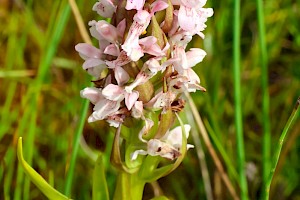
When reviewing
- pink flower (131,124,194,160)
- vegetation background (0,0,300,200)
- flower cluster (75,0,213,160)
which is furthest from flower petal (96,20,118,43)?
vegetation background (0,0,300,200)

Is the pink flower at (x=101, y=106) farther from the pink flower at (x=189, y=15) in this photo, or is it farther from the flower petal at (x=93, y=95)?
the pink flower at (x=189, y=15)

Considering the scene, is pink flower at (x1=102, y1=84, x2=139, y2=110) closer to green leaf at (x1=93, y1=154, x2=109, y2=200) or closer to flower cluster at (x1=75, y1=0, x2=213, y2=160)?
flower cluster at (x1=75, y1=0, x2=213, y2=160)

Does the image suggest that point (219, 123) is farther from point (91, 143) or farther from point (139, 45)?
point (139, 45)

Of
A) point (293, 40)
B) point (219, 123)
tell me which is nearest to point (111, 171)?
point (219, 123)

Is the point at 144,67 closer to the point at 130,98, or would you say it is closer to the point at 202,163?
the point at 130,98

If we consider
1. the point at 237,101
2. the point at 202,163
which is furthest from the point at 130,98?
the point at 202,163
